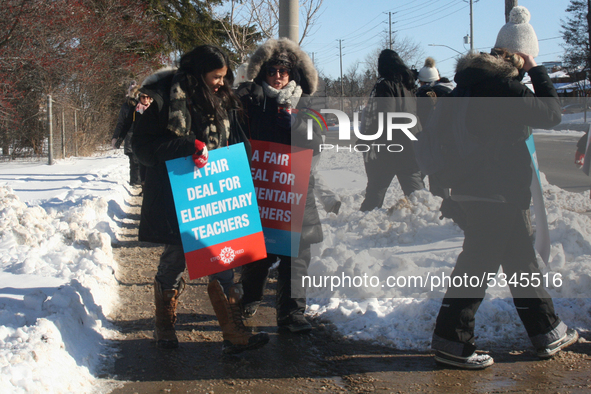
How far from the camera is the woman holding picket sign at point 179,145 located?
10.3 feet

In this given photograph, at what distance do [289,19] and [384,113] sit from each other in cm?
160

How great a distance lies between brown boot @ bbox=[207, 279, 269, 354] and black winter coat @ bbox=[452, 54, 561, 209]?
1577 millimetres

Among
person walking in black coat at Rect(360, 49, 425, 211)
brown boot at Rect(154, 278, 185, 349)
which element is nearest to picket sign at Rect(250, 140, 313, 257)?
brown boot at Rect(154, 278, 185, 349)

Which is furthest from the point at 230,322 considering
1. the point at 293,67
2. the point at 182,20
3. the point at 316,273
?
the point at 182,20

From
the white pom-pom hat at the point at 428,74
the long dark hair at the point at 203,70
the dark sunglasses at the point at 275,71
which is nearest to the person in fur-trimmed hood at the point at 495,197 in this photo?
the dark sunglasses at the point at 275,71

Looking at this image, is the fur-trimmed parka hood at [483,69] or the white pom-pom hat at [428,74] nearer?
the fur-trimmed parka hood at [483,69]

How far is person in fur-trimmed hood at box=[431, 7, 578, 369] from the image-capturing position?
3000 mm

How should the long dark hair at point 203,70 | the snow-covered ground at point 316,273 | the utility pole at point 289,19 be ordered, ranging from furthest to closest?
the utility pole at point 289,19 < the long dark hair at point 203,70 < the snow-covered ground at point 316,273

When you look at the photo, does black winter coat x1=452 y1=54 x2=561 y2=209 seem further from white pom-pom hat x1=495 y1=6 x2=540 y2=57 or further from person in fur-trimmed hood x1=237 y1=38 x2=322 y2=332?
person in fur-trimmed hood x1=237 y1=38 x2=322 y2=332

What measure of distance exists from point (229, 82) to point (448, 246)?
9.51 feet

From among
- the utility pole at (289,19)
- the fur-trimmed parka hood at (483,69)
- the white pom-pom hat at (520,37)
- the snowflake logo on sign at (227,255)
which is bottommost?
the snowflake logo on sign at (227,255)

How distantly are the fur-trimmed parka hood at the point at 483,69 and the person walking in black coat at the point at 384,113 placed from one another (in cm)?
330

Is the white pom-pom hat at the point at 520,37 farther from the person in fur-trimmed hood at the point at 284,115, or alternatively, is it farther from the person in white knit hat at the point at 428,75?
the person in white knit hat at the point at 428,75

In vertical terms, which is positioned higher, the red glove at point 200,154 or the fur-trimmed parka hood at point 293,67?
the fur-trimmed parka hood at point 293,67
